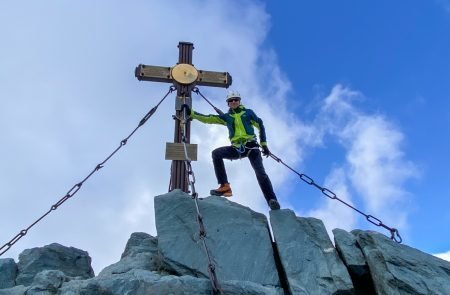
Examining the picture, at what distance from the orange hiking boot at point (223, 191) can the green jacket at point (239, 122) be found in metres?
0.95

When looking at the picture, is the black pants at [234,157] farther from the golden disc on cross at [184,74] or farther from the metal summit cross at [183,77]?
the golden disc on cross at [184,74]

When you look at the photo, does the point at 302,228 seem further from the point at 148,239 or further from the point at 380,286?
the point at 148,239

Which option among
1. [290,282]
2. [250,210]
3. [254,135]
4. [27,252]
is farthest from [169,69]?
[290,282]

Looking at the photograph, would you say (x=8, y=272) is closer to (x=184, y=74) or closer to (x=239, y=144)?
(x=239, y=144)

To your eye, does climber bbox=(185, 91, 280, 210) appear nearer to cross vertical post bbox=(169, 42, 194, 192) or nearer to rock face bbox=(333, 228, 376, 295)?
cross vertical post bbox=(169, 42, 194, 192)

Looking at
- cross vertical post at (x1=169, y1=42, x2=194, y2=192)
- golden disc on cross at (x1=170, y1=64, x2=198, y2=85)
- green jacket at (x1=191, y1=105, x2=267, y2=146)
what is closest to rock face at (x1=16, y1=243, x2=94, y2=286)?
cross vertical post at (x1=169, y1=42, x2=194, y2=192)

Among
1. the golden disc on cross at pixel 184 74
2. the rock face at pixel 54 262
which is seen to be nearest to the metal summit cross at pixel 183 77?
the golden disc on cross at pixel 184 74

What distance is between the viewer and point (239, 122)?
10852 mm

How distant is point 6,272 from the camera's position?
332 inches

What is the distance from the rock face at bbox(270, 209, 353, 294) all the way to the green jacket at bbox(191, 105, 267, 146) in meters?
2.04

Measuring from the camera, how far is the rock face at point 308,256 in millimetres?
7812

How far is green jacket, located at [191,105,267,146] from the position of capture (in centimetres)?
1063

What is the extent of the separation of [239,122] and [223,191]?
5.32 feet

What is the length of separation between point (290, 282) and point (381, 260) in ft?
5.10
